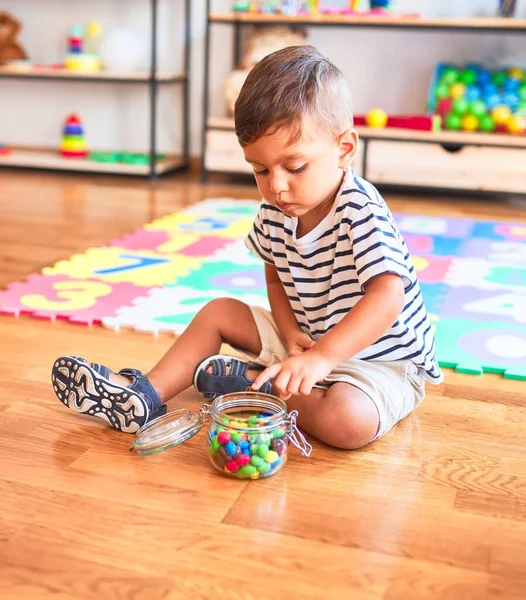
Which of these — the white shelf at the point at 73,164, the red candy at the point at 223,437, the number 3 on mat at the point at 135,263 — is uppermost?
the red candy at the point at 223,437

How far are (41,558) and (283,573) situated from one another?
0.76 ft

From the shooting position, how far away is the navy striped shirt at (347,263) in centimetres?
104

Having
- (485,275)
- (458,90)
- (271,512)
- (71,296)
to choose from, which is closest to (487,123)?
(458,90)

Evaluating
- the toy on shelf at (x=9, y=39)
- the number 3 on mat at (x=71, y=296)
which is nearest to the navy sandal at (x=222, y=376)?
the number 3 on mat at (x=71, y=296)

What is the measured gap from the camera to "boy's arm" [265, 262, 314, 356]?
3.84ft

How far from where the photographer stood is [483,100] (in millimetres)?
2963

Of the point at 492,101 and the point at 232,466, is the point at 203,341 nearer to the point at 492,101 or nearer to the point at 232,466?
the point at 232,466

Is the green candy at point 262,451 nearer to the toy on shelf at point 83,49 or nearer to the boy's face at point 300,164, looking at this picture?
the boy's face at point 300,164

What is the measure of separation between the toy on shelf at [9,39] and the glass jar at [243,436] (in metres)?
2.63

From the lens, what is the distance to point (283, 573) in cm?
80

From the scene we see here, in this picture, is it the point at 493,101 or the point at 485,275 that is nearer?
the point at 485,275

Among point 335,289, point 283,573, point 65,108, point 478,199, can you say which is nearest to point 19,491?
point 283,573

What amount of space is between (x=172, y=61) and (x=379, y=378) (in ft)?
8.49

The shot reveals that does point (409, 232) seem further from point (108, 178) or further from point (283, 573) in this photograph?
point (283, 573)
